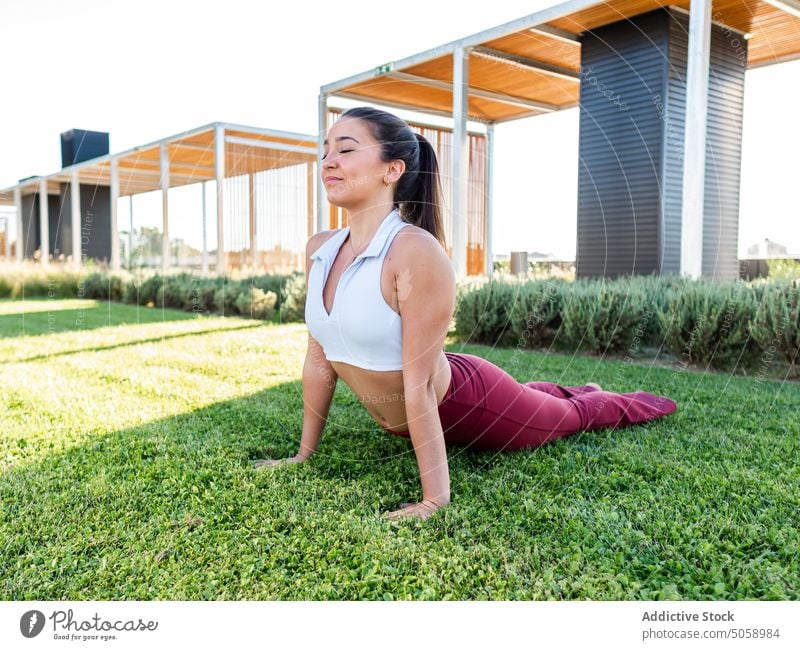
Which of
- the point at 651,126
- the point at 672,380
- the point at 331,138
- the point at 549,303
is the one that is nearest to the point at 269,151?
the point at 651,126

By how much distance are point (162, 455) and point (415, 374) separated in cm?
135

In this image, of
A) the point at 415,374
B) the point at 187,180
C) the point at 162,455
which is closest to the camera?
the point at 415,374

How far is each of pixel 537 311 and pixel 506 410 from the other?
3.63 meters

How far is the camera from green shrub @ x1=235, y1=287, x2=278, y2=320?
9.15 metres

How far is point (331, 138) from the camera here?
234 cm

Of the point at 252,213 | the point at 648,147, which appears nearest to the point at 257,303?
the point at 252,213

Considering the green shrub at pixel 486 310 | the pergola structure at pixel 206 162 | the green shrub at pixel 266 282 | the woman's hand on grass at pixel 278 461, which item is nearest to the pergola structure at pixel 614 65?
the green shrub at pixel 486 310

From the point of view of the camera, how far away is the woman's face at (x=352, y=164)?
2283mm

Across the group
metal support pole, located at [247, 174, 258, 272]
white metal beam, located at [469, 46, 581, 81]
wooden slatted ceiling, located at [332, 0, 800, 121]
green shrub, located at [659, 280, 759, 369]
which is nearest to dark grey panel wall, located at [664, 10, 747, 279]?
wooden slatted ceiling, located at [332, 0, 800, 121]

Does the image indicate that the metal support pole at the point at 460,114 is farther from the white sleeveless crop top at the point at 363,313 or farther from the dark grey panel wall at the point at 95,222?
the dark grey panel wall at the point at 95,222

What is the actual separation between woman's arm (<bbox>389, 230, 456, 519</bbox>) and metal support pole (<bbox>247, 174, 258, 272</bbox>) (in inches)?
326

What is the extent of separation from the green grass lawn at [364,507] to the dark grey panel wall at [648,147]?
4936 mm

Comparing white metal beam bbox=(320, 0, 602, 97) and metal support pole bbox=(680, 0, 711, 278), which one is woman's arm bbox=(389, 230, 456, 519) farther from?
white metal beam bbox=(320, 0, 602, 97)
